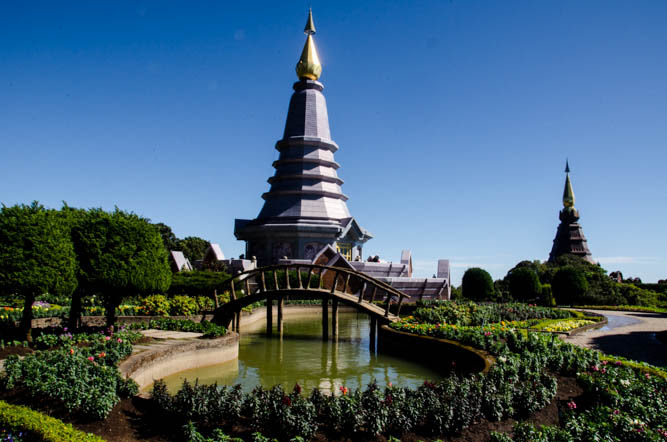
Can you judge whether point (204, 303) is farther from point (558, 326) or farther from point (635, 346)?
point (635, 346)

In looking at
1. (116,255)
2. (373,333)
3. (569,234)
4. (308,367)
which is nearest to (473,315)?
(373,333)

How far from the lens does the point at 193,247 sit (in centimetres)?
7031

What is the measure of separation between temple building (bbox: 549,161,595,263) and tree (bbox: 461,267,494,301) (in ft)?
139

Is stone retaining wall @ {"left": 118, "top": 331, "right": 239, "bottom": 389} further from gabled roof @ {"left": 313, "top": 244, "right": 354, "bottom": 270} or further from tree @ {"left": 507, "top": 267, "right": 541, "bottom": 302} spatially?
tree @ {"left": 507, "top": 267, "right": 541, "bottom": 302}

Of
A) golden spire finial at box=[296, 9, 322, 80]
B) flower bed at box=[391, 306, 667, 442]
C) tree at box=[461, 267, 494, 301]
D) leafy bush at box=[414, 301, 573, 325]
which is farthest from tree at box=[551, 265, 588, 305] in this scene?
flower bed at box=[391, 306, 667, 442]

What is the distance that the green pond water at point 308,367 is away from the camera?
1526cm

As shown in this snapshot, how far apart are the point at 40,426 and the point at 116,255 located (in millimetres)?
9331

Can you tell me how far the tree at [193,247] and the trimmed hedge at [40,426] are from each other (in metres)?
60.0

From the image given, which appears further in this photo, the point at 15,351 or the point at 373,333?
the point at 373,333

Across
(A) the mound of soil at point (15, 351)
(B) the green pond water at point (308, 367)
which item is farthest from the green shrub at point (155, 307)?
(A) the mound of soil at point (15, 351)

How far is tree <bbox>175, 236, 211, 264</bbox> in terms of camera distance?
6825cm

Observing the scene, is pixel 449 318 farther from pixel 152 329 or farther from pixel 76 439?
pixel 76 439

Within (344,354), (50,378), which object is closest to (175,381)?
(50,378)

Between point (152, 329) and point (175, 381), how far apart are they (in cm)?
585
